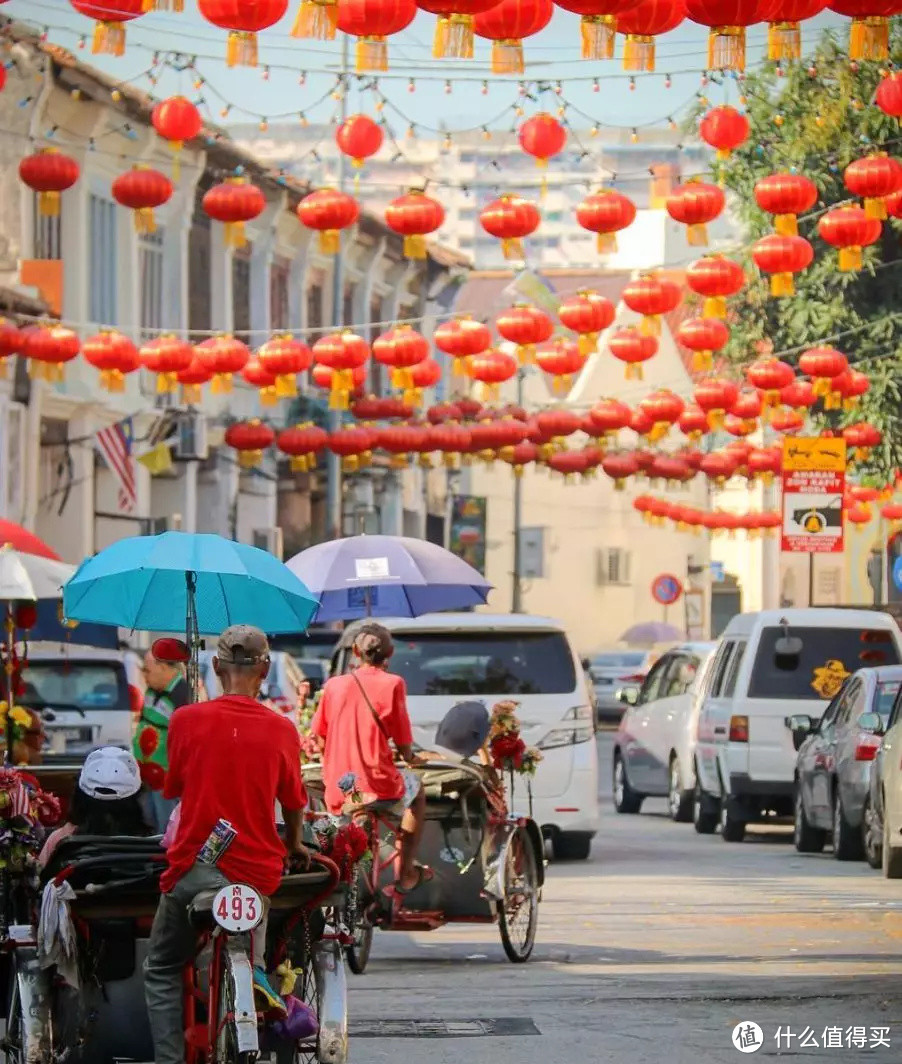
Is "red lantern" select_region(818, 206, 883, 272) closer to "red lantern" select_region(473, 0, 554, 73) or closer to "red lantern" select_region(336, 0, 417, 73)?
"red lantern" select_region(473, 0, 554, 73)

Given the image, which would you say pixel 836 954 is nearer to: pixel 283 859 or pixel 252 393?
pixel 283 859

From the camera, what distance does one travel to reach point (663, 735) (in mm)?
27516

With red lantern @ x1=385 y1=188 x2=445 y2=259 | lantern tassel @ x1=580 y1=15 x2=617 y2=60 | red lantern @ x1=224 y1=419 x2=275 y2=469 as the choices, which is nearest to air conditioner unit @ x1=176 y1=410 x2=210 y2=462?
red lantern @ x1=224 y1=419 x2=275 y2=469

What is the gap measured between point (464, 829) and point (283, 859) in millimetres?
5586

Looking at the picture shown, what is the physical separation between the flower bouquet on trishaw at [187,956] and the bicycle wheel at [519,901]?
4358mm

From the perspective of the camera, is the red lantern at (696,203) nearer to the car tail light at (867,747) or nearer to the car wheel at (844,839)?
the car tail light at (867,747)

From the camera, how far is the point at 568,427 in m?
38.0

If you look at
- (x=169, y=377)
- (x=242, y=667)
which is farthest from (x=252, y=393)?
(x=242, y=667)

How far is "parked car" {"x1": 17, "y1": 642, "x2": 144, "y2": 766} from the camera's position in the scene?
24.0 m

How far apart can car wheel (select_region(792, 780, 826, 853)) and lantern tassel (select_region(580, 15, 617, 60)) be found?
35.5ft

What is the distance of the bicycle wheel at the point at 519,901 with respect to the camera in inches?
550

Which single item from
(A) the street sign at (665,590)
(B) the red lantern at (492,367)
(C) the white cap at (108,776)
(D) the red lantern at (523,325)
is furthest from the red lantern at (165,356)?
(A) the street sign at (665,590)

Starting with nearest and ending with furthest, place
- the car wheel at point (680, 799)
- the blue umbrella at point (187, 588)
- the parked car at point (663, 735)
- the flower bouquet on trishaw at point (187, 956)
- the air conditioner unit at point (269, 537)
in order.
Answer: the flower bouquet on trishaw at point (187, 956) → the blue umbrella at point (187, 588) → the parked car at point (663, 735) → the car wheel at point (680, 799) → the air conditioner unit at point (269, 537)

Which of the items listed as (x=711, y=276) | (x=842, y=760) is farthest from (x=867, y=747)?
(x=711, y=276)
